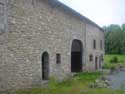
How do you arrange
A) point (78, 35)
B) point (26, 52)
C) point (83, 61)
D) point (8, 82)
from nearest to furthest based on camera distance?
1. point (8, 82)
2. point (26, 52)
3. point (78, 35)
4. point (83, 61)

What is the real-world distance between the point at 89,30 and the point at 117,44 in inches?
1761

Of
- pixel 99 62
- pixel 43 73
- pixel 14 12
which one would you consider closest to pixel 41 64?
pixel 43 73

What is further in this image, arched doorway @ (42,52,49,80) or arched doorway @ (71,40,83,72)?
arched doorway @ (71,40,83,72)

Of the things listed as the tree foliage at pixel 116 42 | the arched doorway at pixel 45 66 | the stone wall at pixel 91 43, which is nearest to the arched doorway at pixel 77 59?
the stone wall at pixel 91 43

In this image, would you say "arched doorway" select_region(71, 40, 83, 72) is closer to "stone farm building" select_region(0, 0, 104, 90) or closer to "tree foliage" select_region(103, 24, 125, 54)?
"stone farm building" select_region(0, 0, 104, 90)

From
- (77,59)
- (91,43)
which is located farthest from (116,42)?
(77,59)

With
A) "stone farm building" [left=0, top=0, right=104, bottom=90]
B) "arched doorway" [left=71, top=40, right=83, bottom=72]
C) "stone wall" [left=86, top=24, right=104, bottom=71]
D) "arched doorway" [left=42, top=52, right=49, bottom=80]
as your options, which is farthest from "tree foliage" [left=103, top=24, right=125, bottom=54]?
"arched doorway" [left=42, top=52, right=49, bottom=80]

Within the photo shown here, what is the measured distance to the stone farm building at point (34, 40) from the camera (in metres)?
13.1

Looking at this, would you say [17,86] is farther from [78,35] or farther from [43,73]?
[78,35]

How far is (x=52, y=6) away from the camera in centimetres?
1794

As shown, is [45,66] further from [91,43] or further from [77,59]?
[91,43]

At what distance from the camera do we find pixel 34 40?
15562 millimetres

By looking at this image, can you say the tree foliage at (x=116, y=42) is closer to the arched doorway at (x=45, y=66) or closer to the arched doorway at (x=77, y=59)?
the arched doorway at (x=77, y=59)

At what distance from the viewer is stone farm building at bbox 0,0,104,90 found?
13070 millimetres
